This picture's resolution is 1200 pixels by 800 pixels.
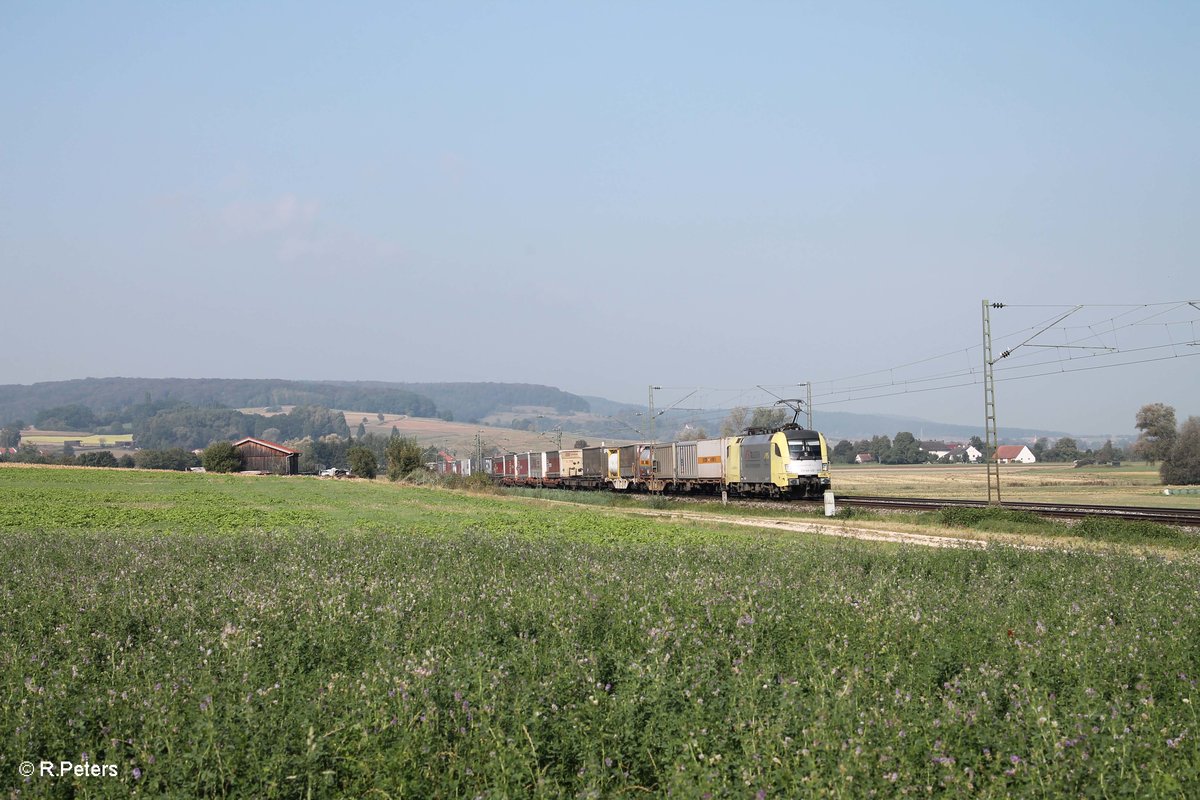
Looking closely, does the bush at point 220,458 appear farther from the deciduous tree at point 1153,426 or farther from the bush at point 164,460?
the deciduous tree at point 1153,426

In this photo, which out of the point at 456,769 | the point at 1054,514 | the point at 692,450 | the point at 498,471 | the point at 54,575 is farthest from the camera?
the point at 498,471

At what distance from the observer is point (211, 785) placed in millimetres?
6262

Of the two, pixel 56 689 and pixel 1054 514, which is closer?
pixel 56 689

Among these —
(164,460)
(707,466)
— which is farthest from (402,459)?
(164,460)

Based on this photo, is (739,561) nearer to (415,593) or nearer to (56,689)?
(415,593)

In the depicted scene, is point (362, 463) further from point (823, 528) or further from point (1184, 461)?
point (823, 528)

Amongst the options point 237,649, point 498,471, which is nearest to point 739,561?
point 237,649

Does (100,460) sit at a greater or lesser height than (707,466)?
greater

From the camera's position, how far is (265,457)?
117125mm

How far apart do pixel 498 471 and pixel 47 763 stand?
10273cm

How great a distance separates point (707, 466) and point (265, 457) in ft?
246

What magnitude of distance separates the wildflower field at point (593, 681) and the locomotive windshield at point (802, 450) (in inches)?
1368

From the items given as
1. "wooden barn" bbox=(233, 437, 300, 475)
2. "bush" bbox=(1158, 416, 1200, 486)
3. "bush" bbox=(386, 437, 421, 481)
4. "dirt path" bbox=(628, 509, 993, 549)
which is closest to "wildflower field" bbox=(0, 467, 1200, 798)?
"dirt path" bbox=(628, 509, 993, 549)

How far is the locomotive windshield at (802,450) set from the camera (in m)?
49.1
